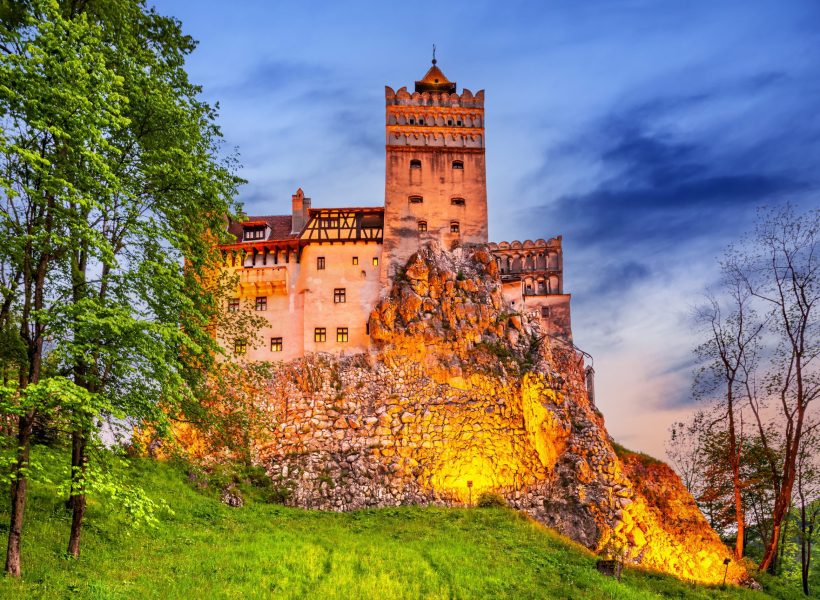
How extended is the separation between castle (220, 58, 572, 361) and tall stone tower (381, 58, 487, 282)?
0.27 feet

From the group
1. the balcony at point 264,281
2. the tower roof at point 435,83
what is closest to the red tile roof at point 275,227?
the balcony at point 264,281

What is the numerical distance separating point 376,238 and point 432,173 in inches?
300

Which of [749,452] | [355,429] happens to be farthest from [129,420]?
[749,452]

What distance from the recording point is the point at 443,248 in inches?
2074

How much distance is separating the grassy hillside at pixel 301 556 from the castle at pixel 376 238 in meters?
14.9

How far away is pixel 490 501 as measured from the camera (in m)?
41.5

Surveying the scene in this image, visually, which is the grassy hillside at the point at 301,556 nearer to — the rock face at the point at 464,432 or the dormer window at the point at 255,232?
the rock face at the point at 464,432

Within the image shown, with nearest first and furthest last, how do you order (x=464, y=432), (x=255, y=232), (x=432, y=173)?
(x=464, y=432) < (x=255, y=232) < (x=432, y=173)

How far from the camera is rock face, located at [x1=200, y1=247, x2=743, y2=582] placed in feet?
137

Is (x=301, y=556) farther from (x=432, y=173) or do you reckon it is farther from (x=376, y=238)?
(x=432, y=173)

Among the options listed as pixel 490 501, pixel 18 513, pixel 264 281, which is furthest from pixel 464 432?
pixel 18 513

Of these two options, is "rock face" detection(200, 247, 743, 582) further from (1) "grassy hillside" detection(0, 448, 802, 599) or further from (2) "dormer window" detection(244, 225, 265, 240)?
(2) "dormer window" detection(244, 225, 265, 240)

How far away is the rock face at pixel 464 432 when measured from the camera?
4178 centimetres

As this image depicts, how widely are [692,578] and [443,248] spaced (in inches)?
1122
